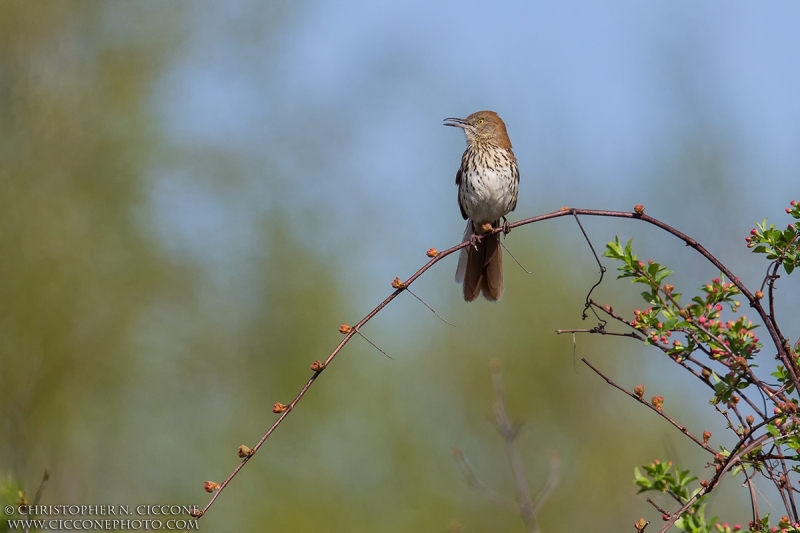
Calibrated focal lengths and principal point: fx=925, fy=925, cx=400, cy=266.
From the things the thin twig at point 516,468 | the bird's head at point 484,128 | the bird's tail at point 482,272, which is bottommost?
the thin twig at point 516,468

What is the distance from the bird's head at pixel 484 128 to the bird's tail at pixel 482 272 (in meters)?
0.67

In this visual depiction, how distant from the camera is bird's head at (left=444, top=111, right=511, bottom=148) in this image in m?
5.75

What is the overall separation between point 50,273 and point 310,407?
4472 millimetres

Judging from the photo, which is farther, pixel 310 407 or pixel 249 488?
pixel 310 407

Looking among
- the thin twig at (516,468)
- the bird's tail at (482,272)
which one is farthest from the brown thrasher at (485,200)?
the thin twig at (516,468)

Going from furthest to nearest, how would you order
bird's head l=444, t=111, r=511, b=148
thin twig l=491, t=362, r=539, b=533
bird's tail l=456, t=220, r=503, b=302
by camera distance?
1. bird's head l=444, t=111, r=511, b=148
2. bird's tail l=456, t=220, r=503, b=302
3. thin twig l=491, t=362, r=539, b=533

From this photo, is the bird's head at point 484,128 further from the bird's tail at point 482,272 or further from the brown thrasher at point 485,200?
the bird's tail at point 482,272

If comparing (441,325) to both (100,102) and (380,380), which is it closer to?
(380,380)

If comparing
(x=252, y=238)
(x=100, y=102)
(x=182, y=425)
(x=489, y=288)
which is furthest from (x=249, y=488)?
(x=489, y=288)

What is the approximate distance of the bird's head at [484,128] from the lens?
5750 mm

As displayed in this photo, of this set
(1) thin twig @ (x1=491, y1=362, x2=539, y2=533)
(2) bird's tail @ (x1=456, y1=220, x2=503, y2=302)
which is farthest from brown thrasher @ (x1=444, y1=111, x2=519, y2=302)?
(1) thin twig @ (x1=491, y1=362, x2=539, y2=533)

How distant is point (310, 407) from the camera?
48.2 feet

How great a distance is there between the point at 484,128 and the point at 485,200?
2.19 feet

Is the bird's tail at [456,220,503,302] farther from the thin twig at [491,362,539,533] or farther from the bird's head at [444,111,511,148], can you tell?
the thin twig at [491,362,539,533]
